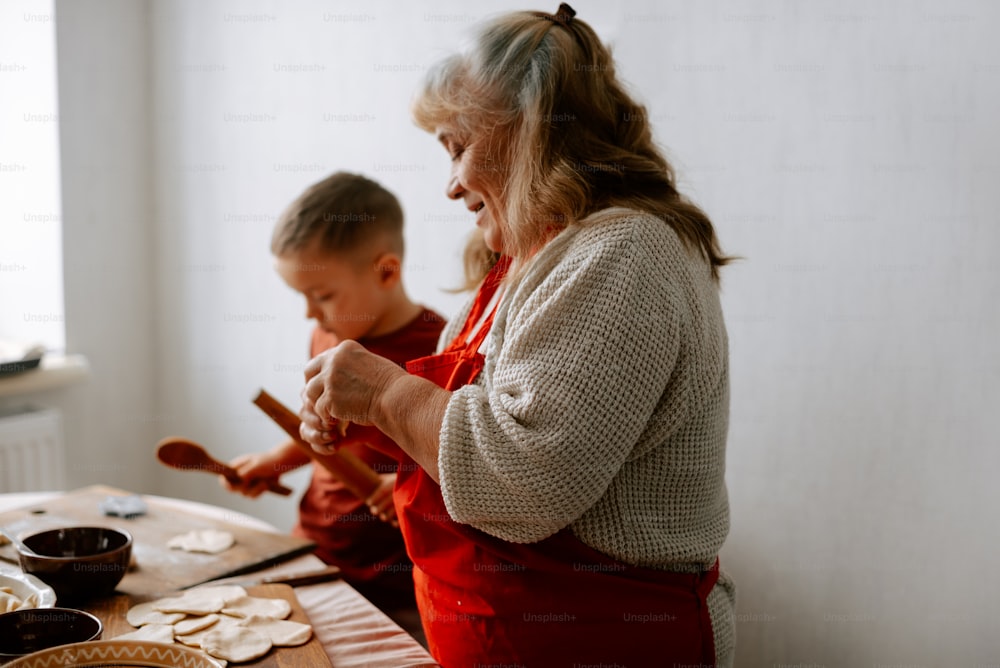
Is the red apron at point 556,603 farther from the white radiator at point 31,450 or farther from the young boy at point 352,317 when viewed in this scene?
the white radiator at point 31,450

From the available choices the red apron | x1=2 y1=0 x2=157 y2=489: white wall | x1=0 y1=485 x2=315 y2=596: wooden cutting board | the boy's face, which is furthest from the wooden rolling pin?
x1=2 y1=0 x2=157 y2=489: white wall

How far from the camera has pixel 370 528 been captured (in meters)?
1.72

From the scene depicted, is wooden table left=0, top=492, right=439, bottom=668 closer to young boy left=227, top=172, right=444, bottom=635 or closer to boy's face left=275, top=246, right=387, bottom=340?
young boy left=227, top=172, right=444, bottom=635

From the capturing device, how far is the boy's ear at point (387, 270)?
1.73m

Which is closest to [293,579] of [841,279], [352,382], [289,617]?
[289,617]

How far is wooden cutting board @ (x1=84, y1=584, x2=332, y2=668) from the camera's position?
105 centimetres

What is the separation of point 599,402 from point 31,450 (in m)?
2.10

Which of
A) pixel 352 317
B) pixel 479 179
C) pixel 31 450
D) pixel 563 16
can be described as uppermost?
pixel 563 16

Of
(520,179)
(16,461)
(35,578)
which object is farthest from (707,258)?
(16,461)

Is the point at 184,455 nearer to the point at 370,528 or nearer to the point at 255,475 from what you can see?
the point at 255,475

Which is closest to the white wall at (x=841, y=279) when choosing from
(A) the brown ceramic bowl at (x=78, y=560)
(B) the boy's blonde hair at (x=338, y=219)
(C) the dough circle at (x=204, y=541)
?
(B) the boy's blonde hair at (x=338, y=219)

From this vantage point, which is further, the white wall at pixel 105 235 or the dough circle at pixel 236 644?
the white wall at pixel 105 235

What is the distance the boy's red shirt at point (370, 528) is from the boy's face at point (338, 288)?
58mm

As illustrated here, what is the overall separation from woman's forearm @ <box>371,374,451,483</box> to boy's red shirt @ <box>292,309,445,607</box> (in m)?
0.64
